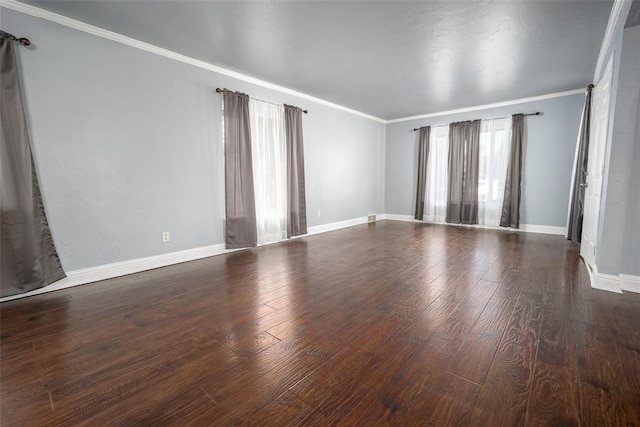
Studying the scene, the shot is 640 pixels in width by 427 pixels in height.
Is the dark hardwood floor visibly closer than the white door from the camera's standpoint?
Yes

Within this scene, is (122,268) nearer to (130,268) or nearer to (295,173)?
(130,268)

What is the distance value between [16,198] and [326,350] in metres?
2.90

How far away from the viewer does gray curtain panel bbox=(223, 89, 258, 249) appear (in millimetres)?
3795

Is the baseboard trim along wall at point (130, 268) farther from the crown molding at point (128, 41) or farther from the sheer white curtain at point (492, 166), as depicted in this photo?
the sheer white curtain at point (492, 166)

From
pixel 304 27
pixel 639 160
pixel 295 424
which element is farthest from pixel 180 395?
pixel 639 160

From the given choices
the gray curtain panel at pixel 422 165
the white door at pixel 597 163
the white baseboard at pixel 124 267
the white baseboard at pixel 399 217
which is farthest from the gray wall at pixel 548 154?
the white baseboard at pixel 124 267

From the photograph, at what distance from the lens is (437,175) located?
6.29 metres

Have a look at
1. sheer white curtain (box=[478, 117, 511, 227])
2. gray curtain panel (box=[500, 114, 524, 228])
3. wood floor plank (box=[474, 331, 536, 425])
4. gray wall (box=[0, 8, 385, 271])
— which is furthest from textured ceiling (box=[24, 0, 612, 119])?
wood floor plank (box=[474, 331, 536, 425])

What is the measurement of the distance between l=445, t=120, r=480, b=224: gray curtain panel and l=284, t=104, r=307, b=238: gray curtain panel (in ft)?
11.1

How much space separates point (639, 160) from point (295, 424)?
3.39 meters

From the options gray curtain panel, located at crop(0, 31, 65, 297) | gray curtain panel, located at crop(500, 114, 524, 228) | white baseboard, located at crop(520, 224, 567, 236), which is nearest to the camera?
gray curtain panel, located at crop(0, 31, 65, 297)

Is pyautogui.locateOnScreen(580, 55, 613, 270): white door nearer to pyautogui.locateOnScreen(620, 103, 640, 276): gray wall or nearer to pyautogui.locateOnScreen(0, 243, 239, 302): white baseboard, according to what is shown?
pyautogui.locateOnScreen(620, 103, 640, 276): gray wall

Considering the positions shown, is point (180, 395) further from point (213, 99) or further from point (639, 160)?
point (639, 160)

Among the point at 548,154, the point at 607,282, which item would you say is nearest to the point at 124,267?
the point at 607,282
